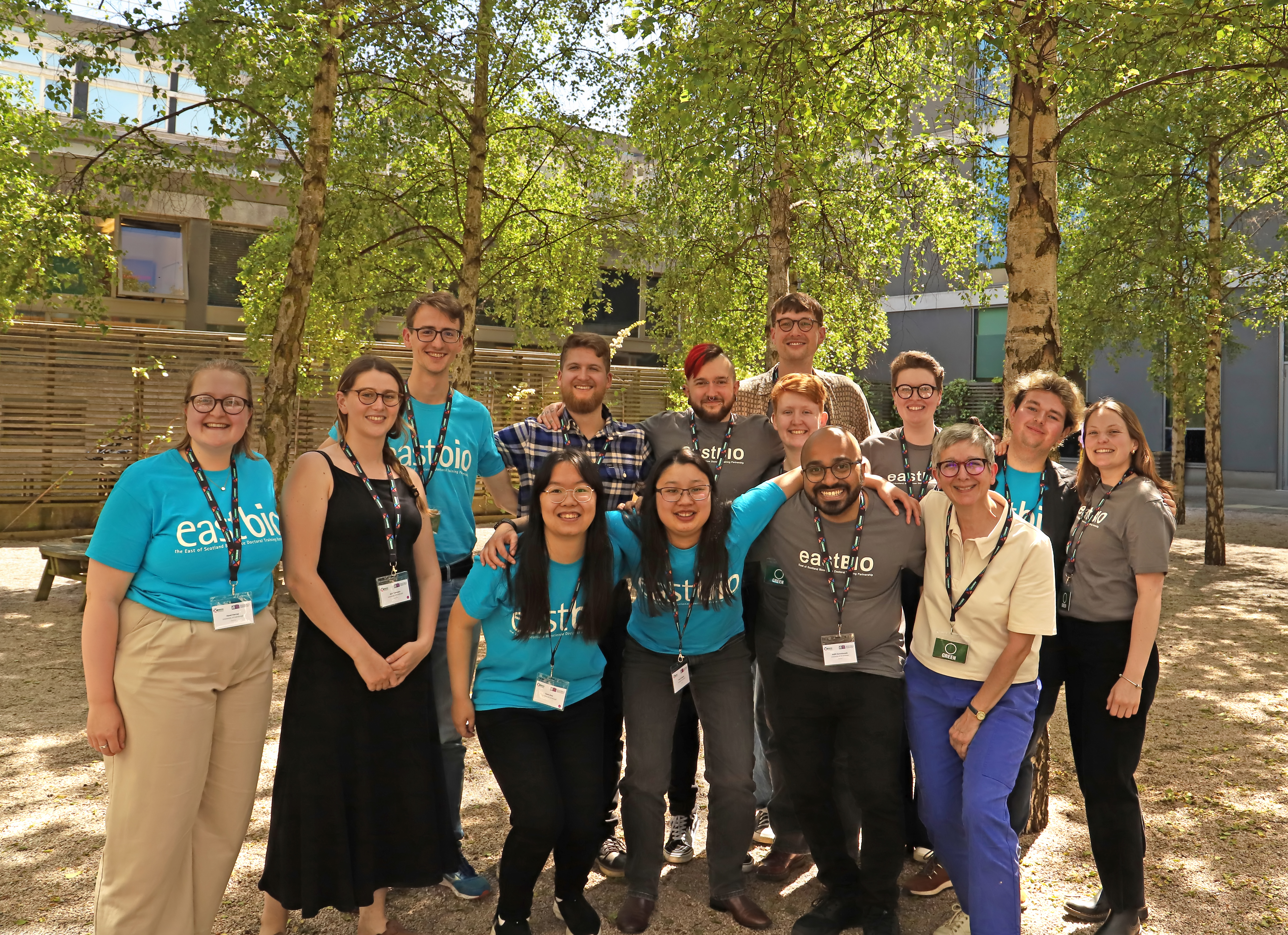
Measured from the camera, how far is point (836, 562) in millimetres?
3605

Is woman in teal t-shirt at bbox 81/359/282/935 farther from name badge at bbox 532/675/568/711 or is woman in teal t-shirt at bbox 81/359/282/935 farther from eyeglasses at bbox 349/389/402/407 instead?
name badge at bbox 532/675/568/711

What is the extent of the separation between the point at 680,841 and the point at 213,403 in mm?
2862

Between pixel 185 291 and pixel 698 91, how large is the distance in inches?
770

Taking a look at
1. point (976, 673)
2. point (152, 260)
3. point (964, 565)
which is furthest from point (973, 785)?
point (152, 260)

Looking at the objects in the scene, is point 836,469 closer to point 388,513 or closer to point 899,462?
point 899,462

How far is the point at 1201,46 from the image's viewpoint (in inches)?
299

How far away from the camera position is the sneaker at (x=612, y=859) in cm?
405

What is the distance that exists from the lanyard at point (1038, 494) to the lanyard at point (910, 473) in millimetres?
323

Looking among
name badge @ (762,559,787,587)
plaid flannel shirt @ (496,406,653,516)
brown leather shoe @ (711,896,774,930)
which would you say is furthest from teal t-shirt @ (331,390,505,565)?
brown leather shoe @ (711,896,774,930)

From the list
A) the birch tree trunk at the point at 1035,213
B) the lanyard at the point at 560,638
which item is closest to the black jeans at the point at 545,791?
the lanyard at the point at 560,638

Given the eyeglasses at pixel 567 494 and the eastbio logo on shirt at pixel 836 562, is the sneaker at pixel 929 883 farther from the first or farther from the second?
the eyeglasses at pixel 567 494

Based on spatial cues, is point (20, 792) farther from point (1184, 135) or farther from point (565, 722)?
point (1184, 135)

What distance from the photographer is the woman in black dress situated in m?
3.22

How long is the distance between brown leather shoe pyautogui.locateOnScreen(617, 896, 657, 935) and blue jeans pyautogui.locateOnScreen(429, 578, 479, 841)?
79cm
